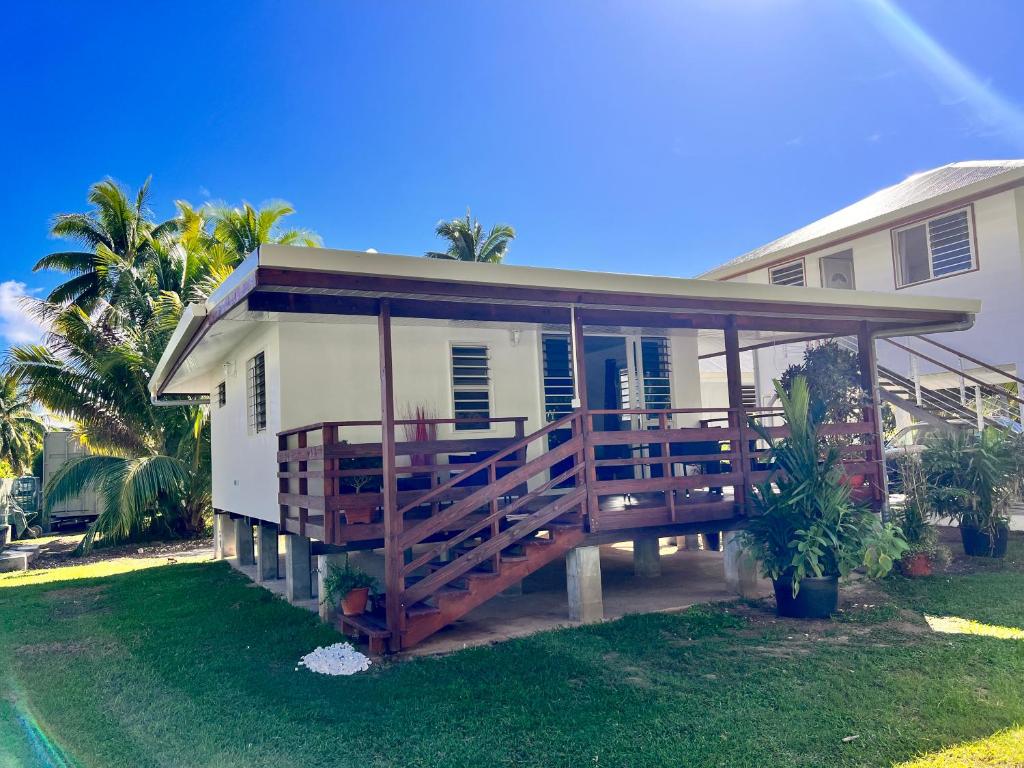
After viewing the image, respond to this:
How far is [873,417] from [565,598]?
425cm

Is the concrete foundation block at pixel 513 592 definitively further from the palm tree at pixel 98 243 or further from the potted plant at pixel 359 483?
the palm tree at pixel 98 243

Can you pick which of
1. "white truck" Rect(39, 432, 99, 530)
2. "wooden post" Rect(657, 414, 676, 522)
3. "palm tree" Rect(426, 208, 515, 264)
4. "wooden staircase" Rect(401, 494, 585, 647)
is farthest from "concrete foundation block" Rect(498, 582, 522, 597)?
"palm tree" Rect(426, 208, 515, 264)

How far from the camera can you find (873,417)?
30.3ft

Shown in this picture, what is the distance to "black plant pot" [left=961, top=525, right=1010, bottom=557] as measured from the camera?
9523 mm

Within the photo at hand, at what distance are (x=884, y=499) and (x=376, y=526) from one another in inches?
237

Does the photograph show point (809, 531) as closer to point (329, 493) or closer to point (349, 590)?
point (349, 590)

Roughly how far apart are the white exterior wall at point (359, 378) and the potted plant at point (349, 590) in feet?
6.68

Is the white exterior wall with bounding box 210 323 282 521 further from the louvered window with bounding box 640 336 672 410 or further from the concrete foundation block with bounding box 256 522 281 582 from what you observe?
the louvered window with bounding box 640 336 672 410

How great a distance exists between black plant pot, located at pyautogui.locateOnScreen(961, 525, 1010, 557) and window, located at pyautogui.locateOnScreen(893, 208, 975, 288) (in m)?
4.98

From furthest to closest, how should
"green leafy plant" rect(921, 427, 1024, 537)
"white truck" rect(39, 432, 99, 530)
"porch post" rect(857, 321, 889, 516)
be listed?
"white truck" rect(39, 432, 99, 530), "green leafy plant" rect(921, 427, 1024, 537), "porch post" rect(857, 321, 889, 516)

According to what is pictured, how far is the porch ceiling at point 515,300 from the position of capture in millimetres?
5945

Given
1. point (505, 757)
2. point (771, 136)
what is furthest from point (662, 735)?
point (771, 136)

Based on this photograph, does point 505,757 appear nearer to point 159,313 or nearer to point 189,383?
point 189,383

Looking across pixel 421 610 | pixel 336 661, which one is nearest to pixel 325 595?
pixel 421 610
